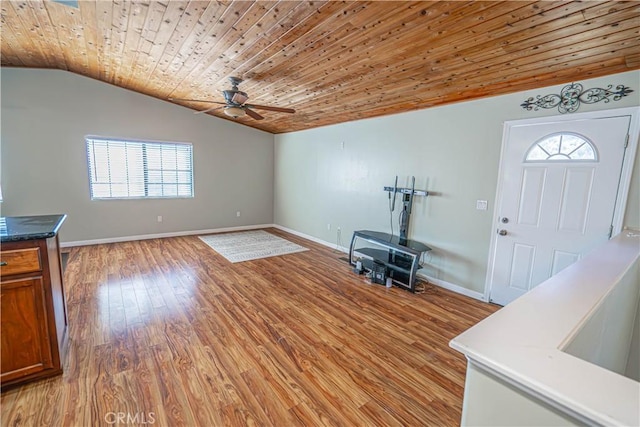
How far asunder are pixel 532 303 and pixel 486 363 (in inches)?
20.5

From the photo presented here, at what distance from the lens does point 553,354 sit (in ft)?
2.62

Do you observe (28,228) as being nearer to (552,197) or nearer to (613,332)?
(613,332)

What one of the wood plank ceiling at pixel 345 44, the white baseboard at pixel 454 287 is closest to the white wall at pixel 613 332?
the white baseboard at pixel 454 287

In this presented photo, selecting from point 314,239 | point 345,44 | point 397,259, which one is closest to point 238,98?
point 345,44

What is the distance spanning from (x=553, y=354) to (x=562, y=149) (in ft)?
9.51

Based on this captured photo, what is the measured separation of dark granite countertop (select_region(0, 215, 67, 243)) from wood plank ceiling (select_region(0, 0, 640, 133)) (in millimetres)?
2052

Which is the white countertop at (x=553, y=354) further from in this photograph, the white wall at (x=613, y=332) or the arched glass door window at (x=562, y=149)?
the arched glass door window at (x=562, y=149)

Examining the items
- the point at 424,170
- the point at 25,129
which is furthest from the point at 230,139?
the point at 424,170

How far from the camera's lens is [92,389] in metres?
1.90

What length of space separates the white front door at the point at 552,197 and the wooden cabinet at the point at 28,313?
4.14 m

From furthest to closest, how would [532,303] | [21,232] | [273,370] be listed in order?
[273,370] → [21,232] → [532,303]

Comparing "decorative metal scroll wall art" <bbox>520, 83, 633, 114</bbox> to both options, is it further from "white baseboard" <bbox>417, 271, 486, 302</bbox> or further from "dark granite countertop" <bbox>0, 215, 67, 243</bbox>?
"dark granite countertop" <bbox>0, 215, 67, 243</bbox>

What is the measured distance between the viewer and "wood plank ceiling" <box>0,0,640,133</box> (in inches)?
81.9

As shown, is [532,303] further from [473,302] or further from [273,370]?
[473,302]
